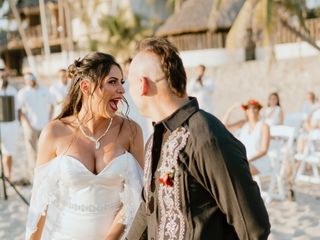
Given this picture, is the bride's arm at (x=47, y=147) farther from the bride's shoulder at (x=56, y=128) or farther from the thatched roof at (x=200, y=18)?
the thatched roof at (x=200, y=18)

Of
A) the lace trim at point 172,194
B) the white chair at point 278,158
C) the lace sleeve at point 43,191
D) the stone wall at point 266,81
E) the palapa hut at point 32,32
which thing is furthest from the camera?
the palapa hut at point 32,32

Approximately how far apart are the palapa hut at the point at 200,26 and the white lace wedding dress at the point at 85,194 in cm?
2636

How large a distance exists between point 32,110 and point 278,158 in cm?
427

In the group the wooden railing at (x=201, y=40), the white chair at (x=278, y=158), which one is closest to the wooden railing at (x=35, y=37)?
the wooden railing at (x=201, y=40)

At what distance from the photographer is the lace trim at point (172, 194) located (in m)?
2.15

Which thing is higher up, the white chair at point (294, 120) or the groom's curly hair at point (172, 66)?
the groom's curly hair at point (172, 66)

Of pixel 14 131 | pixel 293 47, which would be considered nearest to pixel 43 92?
pixel 14 131

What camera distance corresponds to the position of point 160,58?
2.23 meters

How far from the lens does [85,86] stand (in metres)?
3.32

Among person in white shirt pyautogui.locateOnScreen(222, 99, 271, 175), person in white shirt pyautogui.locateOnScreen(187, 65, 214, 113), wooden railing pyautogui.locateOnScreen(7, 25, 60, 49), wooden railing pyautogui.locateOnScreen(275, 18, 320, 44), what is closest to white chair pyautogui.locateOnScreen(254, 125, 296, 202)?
person in white shirt pyautogui.locateOnScreen(222, 99, 271, 175)

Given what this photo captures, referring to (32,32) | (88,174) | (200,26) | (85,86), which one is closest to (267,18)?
(200,26)

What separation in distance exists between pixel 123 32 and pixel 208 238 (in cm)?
3575

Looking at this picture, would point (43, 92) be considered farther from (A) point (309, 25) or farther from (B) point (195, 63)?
(B) point (195, 63)

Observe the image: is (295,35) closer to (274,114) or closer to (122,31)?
(122,31)
